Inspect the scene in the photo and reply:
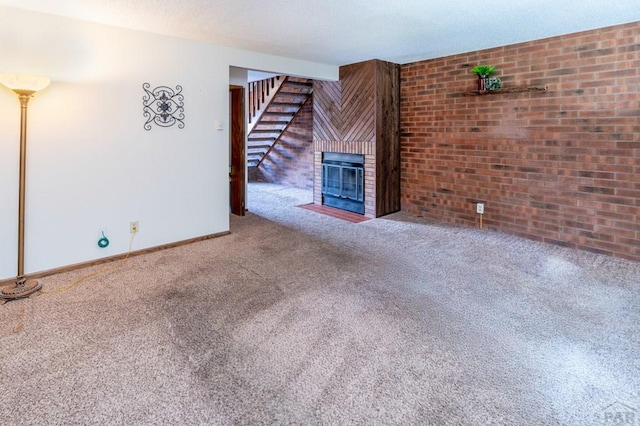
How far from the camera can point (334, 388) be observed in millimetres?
1785

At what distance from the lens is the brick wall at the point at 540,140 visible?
12.0 feet

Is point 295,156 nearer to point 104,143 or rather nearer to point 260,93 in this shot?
point 260,93

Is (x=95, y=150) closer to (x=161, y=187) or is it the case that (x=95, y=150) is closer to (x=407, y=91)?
(x=161, y=187)

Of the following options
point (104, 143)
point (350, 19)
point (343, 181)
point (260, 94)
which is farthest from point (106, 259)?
point (260, 94)

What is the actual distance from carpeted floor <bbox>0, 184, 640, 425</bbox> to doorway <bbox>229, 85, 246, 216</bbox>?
1.92 meters

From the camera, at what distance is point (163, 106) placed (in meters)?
3.84

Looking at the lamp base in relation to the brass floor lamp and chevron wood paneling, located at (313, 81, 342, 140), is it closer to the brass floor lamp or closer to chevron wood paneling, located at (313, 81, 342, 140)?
the brass floor lamp

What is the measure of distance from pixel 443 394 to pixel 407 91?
4610 millimetres

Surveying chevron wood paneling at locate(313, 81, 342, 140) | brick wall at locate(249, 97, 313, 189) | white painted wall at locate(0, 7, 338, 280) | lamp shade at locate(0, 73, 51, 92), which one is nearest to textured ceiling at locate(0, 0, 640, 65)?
white painted wall at locate(0, 7, 338, 280)

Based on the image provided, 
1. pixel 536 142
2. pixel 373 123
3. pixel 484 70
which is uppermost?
pixel 484 70

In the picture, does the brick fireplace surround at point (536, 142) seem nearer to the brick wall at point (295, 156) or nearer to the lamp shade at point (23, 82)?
the brick wall at point (295, 156)

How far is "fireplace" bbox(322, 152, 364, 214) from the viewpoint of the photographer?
5.68 meters

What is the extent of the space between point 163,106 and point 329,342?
2.96 metres

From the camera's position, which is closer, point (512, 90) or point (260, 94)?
point (512, 90)
